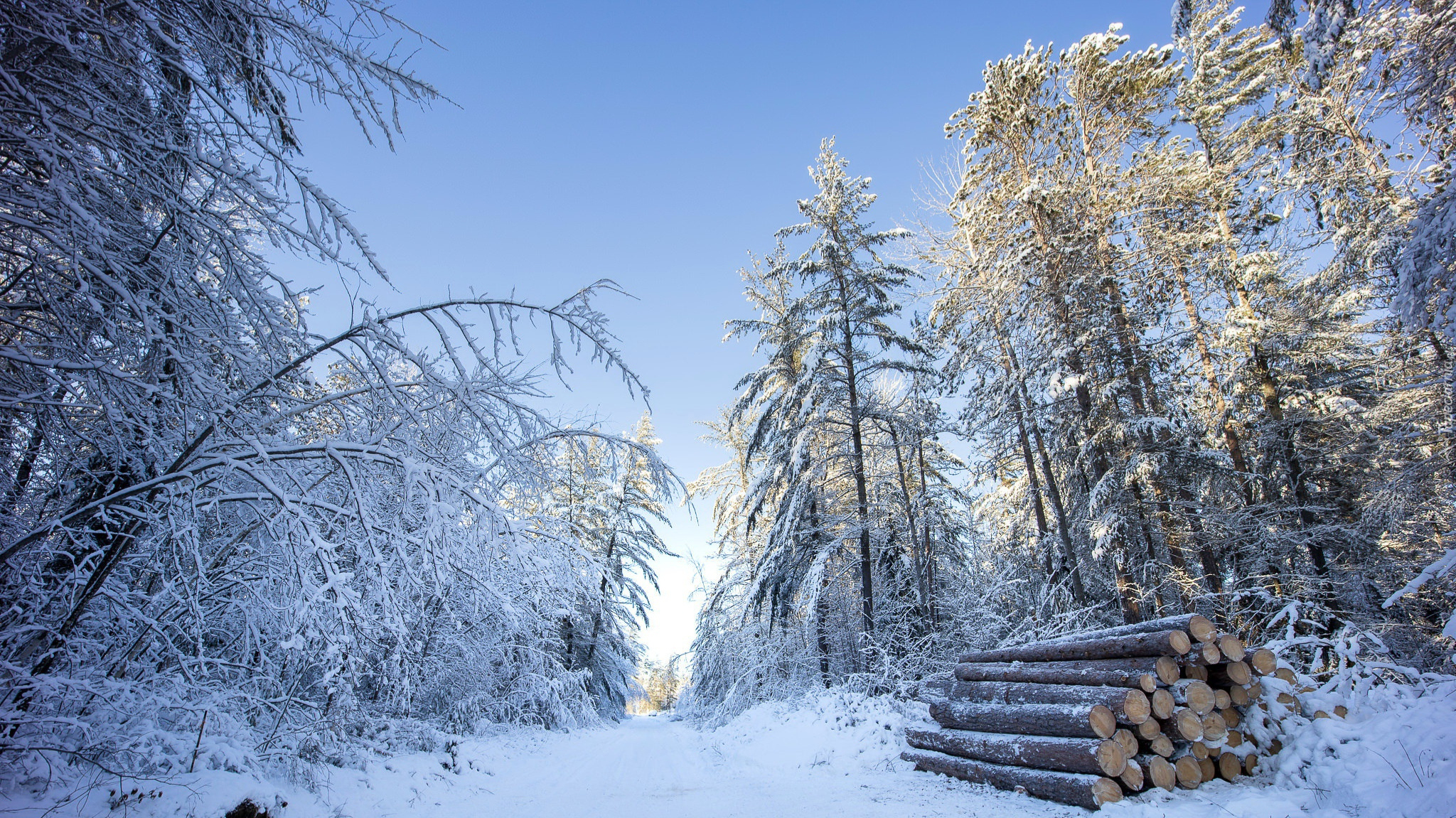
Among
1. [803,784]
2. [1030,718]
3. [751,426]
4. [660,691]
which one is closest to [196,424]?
[803,784]

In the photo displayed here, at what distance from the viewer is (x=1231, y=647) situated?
5.32 meters

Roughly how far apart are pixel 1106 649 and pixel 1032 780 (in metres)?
1.53

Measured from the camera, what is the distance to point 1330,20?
5.31 meters

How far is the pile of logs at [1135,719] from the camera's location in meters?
4.93

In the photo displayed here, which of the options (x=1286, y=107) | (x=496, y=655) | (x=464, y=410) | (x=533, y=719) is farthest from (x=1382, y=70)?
(x=533, y=719)

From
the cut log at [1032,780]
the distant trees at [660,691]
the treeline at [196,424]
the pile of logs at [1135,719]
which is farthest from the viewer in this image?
the distant trees at [660,691]

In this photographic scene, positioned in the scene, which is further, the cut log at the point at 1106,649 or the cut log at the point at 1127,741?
the cut log at the point at 1106,649

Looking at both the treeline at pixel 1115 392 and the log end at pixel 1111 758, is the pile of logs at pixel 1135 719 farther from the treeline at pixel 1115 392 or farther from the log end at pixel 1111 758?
the treeline at pixel 1115 392

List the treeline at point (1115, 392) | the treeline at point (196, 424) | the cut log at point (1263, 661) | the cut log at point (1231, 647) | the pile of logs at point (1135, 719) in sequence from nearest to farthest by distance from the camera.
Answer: the treeline at point (196, 424), the pile of logs at point (1135, 719), the cut log at point (1231, 647), the cut log at point (1263, 661), the treeline at point (1115, 392)

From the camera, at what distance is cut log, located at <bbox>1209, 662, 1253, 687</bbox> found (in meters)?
5.20

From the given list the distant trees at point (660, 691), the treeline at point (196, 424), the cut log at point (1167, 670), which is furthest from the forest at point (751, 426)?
the distant trees at point (660, 691)

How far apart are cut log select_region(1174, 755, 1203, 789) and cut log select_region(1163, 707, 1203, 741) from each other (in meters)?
0.18

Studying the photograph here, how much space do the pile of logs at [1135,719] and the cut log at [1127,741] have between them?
0.01m

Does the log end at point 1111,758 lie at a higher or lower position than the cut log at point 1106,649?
lower
